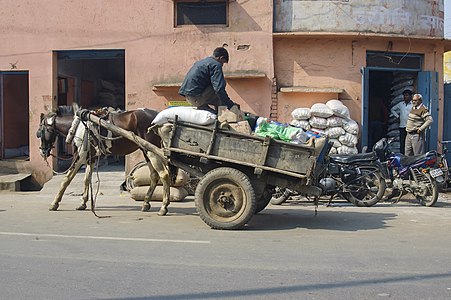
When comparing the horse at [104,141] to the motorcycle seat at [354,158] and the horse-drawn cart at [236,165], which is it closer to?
the horse-drawn cart at [236,165]

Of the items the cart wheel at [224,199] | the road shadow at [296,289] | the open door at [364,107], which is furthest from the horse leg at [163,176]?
the open door at [364,107]

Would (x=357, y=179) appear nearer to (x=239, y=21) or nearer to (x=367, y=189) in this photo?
(x=367, y=189)

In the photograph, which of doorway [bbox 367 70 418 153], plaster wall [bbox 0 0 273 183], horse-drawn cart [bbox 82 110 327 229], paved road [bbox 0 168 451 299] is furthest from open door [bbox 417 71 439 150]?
horse-drawn cart [bbox 82 110 327 229]

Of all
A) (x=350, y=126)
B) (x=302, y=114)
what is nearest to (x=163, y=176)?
(x=302, y=114)

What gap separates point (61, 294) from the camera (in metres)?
4.93

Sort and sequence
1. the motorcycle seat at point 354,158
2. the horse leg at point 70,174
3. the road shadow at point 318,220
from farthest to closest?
the motorcycle seat at point 354,158
the horse leg at point 70,174
the road shadow at point 318,220

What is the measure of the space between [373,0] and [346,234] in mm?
7043

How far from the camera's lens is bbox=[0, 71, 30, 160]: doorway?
15.2m

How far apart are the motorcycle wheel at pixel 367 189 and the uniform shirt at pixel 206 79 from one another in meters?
3.47

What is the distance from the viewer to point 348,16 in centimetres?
1286

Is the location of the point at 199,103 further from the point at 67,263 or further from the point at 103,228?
the point at 67,263

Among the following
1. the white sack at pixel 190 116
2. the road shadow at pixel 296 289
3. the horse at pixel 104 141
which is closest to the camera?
the road shadow at pixel 296 289

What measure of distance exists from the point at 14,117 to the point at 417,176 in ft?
35.1

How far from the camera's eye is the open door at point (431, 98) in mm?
13422
